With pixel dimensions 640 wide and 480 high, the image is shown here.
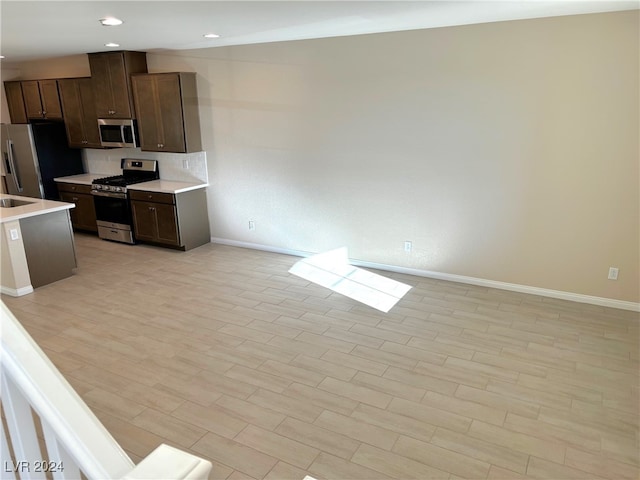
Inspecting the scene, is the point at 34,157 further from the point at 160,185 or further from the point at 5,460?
the point at 5,460

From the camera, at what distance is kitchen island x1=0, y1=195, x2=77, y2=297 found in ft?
15.2

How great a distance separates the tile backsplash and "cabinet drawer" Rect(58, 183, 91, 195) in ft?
1.93

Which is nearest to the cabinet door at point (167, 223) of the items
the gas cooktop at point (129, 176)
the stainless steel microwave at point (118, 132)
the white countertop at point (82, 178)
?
the gas cooktop at point (129, 176)

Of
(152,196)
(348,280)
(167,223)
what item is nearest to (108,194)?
(152,196)

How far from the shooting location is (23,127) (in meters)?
6.66

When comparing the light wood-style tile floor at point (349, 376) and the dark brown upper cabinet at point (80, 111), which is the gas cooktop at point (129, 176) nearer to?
the dark brown upper cabinet at point (80, 111)

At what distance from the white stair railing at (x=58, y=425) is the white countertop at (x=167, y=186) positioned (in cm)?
515

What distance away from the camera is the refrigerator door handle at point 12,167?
6855 mm

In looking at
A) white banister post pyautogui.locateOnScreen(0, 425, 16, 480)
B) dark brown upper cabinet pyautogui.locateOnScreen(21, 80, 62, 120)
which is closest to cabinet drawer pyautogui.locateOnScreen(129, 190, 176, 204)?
dark brown upper cabinet pyautogui.locateOnScreen(21, 80, 62, 120)

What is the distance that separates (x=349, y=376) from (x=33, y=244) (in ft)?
12.4

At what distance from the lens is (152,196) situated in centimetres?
600

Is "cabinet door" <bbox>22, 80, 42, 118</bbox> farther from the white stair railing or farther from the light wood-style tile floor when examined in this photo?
the white stair railing

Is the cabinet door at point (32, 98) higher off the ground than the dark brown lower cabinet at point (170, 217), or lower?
higher

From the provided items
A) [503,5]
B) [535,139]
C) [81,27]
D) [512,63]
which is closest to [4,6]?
[81,27]
